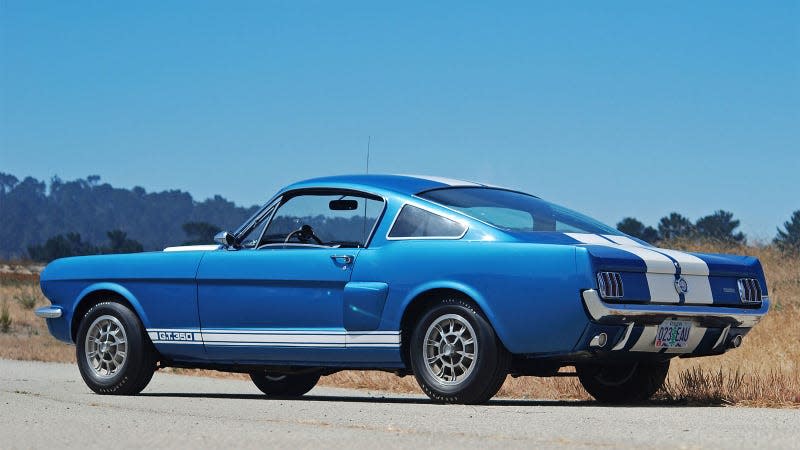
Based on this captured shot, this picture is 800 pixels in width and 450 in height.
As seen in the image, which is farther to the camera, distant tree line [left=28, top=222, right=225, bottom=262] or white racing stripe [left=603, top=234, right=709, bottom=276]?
distant tree line [left=28, top=222, right=225, bottom=262]

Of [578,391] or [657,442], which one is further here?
[578,391]

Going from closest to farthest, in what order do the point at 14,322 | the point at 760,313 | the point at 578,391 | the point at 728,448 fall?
the point at 728,448
the point at 760,313
the point at 578,391
the point at 14,322

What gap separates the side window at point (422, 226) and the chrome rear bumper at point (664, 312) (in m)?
1.12

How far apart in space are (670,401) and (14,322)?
68.2ft

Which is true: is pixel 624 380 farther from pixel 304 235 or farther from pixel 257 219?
pixel 257 219

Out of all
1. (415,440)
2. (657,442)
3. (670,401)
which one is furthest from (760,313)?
(415,440)

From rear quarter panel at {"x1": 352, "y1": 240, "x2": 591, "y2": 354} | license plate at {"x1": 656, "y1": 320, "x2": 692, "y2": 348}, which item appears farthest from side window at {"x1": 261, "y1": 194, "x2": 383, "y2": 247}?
license plate at {"x1": 656, "y1": 320, "x2": 692, "y2": 348}

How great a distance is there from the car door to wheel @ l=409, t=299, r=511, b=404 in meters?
0.72

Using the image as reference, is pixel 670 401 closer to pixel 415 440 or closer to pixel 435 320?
pixel 435 320

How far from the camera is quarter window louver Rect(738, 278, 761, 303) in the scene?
30.4 feet

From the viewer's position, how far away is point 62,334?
11.1 metres

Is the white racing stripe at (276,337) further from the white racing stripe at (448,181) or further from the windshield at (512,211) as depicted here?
the white racing stripe at (448,181)

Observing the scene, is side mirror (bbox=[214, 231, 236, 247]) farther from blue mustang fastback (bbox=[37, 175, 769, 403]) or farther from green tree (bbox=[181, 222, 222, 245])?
green tree (bbox=[181, 222, 222, 245])

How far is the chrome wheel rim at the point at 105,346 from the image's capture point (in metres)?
10.6
